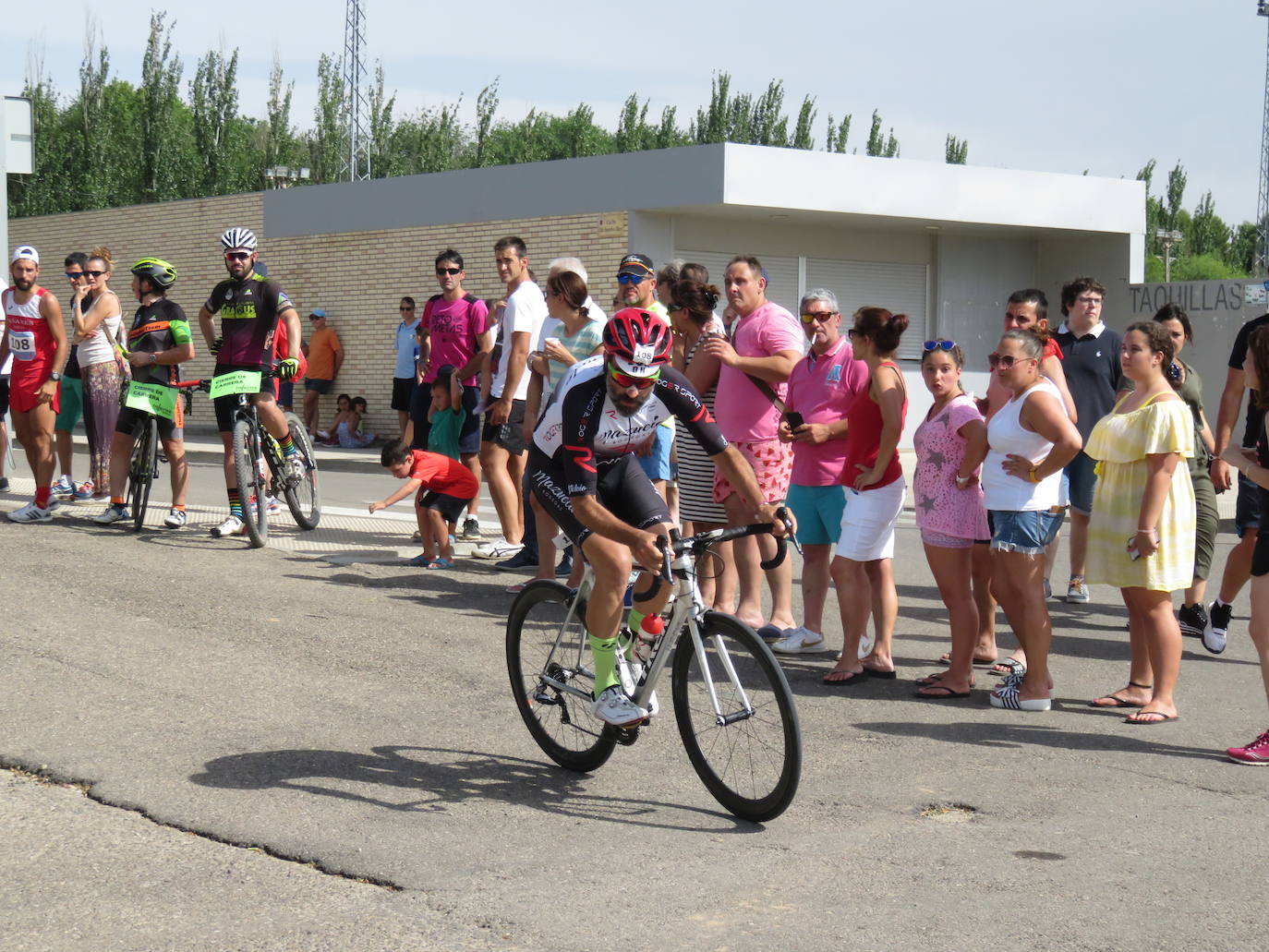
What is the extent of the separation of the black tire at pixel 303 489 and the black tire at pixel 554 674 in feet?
18.7

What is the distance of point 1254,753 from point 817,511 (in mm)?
2680

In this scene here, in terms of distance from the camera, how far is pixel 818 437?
781 cm

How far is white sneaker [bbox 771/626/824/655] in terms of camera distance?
8.23 metres

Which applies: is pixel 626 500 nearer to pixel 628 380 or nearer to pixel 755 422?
pixel 628 380

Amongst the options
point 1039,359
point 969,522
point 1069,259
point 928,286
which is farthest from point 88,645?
point 1069,259

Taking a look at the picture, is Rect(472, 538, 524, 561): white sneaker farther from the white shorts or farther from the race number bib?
the race number bib

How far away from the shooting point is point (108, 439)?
12.5 meters

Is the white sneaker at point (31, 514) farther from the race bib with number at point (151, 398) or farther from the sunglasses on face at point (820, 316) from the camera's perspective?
the sunglasses on face at point (820, 316)

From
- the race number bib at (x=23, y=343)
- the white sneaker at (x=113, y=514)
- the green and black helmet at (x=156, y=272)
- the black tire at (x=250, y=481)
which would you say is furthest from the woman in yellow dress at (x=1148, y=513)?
the race number bib at (x=23, y=343)

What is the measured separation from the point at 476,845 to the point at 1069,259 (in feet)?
79.7

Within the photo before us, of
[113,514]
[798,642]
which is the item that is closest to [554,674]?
[798,642]

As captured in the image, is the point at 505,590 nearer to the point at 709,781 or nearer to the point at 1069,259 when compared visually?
the point at 709,781

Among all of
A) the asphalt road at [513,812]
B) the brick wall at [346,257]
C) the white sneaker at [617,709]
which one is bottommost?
the asphalt road at [513,812]

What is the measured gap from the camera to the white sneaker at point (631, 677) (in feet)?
A: 18.6
